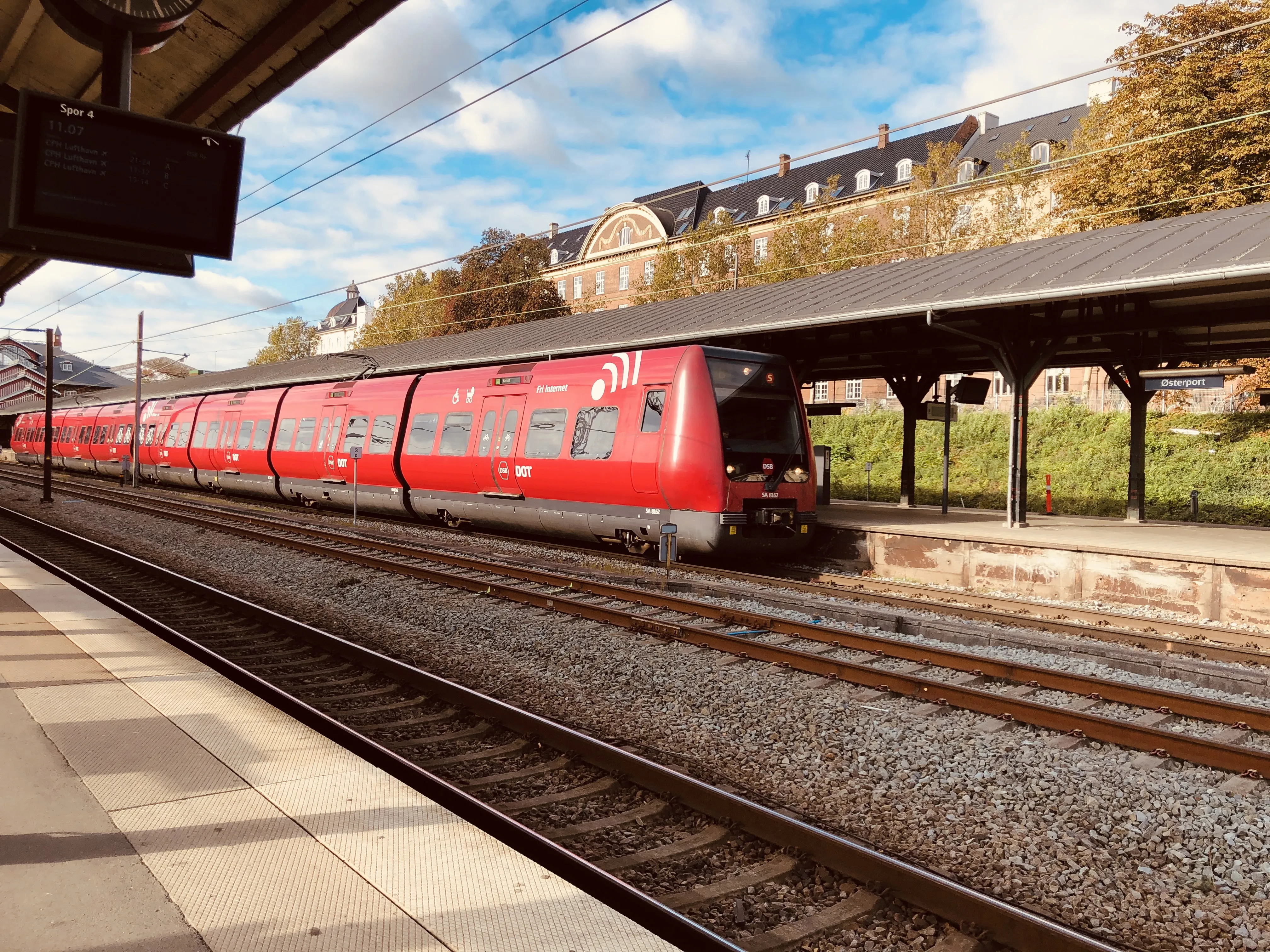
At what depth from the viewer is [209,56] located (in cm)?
677

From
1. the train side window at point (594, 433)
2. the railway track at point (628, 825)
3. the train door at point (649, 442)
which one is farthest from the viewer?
the train side window at point (594, 433)

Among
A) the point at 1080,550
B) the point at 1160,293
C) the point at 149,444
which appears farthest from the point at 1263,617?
the point at 149,444

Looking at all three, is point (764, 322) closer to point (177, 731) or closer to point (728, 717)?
point (728, 717)

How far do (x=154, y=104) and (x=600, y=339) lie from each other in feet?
30.2

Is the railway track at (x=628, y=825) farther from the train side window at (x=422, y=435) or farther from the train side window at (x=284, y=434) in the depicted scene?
the train side window at (x=284, y=434)

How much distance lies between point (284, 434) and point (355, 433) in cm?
410

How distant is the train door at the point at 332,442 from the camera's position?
19.2m

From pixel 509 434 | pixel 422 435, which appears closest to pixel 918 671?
pixel 509 434

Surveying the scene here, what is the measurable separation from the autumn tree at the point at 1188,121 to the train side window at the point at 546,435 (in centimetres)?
1813

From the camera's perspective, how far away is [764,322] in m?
13.6

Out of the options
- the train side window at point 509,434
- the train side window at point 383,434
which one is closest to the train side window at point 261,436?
the train side window at point 383,434

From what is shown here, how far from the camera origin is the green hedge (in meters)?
24.5

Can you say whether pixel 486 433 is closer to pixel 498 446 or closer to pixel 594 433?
pixel 498 446

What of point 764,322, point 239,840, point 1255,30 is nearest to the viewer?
point 239,840
